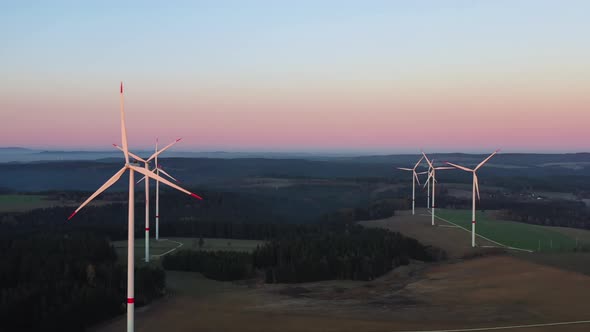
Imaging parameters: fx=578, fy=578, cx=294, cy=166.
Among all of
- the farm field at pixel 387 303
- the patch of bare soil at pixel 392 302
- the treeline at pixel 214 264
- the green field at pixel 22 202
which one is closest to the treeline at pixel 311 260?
the treeline at pixel 214 264

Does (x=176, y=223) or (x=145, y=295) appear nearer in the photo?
(x=145, y=295)

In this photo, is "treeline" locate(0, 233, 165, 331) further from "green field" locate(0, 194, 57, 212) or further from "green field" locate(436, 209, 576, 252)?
"green field" locate(0, 194, 57, 212)

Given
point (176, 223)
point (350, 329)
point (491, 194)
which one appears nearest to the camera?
point (350, 329)

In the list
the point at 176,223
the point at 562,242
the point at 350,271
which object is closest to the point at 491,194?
the point at 562,242

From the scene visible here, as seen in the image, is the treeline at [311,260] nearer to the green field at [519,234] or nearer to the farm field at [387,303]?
the farm field at [387,303]

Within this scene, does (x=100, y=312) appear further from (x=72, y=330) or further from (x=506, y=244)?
(x=506, y=244)

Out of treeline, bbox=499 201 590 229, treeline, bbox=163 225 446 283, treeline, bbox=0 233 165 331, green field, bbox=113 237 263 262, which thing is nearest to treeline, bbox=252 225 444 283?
treeline, bbox=163 225 446 283

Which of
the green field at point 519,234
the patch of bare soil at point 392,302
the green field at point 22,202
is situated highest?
the patch of bare soil at point 392,302
